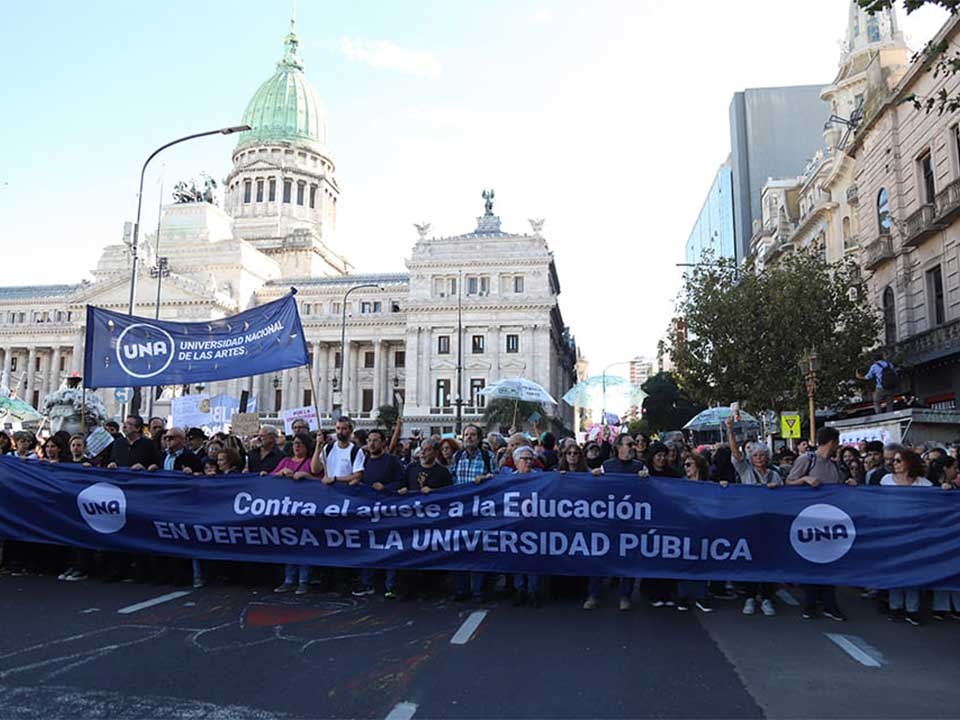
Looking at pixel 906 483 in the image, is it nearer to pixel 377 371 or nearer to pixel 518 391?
pixel 518 391

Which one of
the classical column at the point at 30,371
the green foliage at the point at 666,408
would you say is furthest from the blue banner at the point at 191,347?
the classical column at the point at 30,371

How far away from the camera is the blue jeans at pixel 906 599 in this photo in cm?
773

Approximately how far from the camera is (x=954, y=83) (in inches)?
886

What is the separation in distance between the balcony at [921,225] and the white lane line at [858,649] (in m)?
20.3

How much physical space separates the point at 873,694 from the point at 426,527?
4.66 meters

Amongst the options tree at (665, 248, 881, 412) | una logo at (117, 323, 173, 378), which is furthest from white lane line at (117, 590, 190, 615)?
tree at (665, 248, 881, 412)

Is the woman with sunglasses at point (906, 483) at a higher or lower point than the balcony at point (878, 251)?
lower

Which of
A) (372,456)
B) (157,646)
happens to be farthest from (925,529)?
(157,646)

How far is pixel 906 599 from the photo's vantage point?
7.75m

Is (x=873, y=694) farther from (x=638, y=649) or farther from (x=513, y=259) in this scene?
(x=513, y=259)

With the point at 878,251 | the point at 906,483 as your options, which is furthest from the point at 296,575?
the point at 878,251

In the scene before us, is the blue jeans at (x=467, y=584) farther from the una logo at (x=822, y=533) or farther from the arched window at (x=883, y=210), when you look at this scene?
the arched window at (x=883, y=210)

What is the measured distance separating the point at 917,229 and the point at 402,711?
25231mm

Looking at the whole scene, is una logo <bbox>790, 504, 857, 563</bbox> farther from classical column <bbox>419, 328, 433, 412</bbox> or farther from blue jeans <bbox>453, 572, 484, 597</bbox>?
classical column <bbox>419, 328, 433, 412</bbox>
